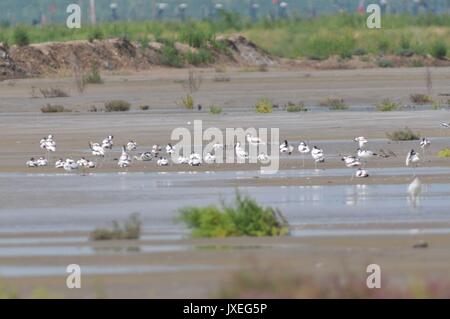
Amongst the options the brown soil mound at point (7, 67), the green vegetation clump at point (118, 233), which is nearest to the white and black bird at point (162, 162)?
the green vegetation clump at point (118, 233)

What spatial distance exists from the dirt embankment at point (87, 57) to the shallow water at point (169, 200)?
32.1 m

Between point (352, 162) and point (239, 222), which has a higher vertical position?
point (239, 222)

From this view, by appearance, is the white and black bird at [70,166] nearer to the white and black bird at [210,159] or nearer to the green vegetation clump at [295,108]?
the white and black bird at [210,159]

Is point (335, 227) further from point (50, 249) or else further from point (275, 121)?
point (275, 121)

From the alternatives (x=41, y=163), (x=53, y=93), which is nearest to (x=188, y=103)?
(x=53, y=93)

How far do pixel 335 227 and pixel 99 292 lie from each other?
4603 mm

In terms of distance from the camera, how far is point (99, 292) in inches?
394

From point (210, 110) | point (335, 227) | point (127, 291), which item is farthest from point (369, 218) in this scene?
point (210, 110)

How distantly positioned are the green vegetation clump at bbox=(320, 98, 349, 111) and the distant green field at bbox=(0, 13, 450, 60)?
22.1m

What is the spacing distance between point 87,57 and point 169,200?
39576 mm

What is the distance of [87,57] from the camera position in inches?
2206

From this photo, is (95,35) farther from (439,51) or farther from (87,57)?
(439,51)

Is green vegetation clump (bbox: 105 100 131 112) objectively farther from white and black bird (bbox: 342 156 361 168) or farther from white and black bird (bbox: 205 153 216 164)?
white and black bird (bbox: 342 156 361 168)

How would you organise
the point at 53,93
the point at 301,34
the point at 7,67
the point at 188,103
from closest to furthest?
the point at 188,103, the point at 53,93, the point at 7,67, the point at 301,34
